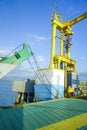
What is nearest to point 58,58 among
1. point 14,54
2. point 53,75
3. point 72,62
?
point 53,75

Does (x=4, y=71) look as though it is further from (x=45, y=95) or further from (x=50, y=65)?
(x=50, y=65)

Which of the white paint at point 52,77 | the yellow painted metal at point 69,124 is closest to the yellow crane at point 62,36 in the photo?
the white paint at point 52,77

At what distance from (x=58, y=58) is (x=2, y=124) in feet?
72.0

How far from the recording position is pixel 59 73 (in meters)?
25.9

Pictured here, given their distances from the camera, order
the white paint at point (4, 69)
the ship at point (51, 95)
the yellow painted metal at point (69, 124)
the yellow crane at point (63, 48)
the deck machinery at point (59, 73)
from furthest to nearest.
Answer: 1. the yellow crane at point (63, 48)
2. the deck machinery at point (59, 73)
3. the white paint at point (4, 69)
4. the ship at point (51, 95)
5. the yellow painted metal at point (69, 124)

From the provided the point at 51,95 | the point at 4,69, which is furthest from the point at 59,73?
the point at 4,69


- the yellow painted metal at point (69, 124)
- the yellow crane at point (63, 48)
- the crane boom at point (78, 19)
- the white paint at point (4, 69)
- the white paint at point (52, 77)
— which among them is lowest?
the yellow painted metal at point (69, 124)

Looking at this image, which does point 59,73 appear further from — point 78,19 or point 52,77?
point 78,19

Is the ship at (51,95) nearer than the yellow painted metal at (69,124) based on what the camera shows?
No

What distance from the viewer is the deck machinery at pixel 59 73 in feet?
80.7

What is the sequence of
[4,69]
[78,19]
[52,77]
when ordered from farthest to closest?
[78,19], [52,77], [4,69]

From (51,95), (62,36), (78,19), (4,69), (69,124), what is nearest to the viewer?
(69,124)

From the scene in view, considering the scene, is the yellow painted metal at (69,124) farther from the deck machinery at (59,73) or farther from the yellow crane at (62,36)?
the yellow crane at (62,36)

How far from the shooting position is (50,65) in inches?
1078
